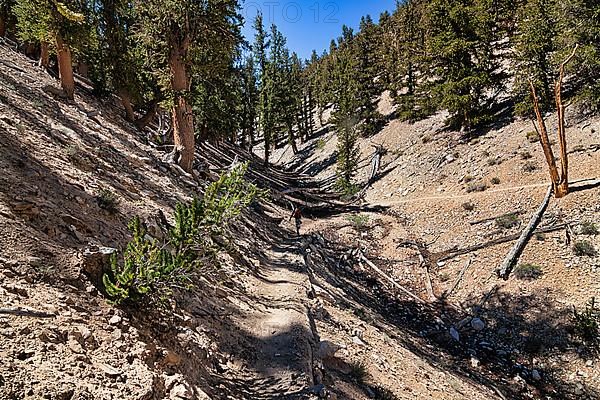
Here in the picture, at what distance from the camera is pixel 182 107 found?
43.2 ft

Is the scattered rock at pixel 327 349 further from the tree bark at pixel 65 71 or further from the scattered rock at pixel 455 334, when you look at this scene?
the tree bark at pixel 65 71

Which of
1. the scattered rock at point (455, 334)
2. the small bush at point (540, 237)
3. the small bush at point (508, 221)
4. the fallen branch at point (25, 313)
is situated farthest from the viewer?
the small bush at point (508, 221)

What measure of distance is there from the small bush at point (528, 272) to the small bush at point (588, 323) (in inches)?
76.4

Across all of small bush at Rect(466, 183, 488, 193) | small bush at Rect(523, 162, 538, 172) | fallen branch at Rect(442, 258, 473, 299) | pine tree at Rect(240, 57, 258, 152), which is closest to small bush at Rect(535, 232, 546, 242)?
fallen branch at Rect(442, 258, 473, 299)

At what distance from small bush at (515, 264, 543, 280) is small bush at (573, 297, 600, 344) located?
1.94m

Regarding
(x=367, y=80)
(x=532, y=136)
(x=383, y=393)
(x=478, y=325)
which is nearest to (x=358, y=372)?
(x=383, y=393)

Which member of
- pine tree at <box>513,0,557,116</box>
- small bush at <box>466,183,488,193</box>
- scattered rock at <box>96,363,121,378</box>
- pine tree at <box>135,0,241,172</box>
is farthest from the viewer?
pine tree at <box>513,0,557,116</box>

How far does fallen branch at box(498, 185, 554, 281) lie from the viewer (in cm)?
1420

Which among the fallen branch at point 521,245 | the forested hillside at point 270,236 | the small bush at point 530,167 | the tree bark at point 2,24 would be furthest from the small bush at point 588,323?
the tree bark at point 2,24

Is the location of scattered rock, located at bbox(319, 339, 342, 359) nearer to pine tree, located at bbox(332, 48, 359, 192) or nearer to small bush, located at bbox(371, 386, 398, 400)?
small bush, located at bbox(371, 386, 398, 400)

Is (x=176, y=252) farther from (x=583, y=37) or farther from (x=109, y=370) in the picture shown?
(x=583, y=37)

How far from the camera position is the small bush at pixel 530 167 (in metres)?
20.1

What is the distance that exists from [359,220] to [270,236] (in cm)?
711

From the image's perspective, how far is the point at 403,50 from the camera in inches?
1640
